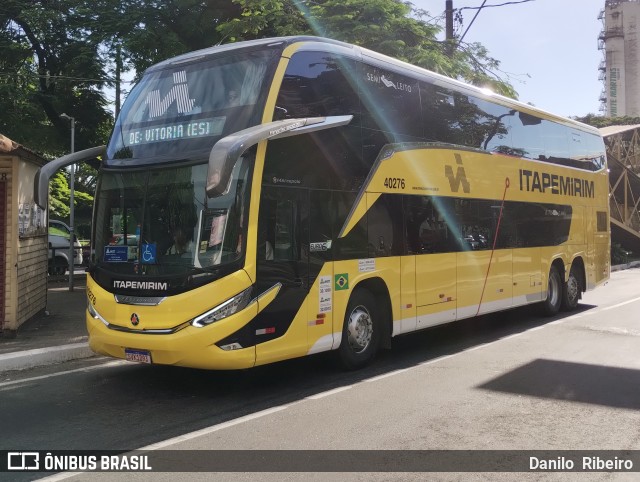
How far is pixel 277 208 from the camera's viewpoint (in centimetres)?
679

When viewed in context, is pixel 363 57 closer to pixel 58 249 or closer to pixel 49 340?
pixel 49 340

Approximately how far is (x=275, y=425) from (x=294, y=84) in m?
3.86

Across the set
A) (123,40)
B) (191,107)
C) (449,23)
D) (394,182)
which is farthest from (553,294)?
(123,40)

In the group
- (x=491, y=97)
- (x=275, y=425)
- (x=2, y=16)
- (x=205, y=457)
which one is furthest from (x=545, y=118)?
(x=2, y=16)

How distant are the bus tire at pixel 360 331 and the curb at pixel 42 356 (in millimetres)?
4157

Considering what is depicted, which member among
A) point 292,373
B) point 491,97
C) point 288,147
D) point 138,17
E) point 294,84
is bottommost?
point 292,373

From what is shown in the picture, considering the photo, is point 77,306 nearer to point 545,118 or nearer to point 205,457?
point 205,457

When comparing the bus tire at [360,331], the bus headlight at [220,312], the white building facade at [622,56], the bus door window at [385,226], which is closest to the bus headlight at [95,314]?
the bus headlight at [220,312]

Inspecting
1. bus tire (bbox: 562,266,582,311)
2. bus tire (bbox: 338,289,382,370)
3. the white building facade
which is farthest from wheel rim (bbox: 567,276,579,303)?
the white building facade

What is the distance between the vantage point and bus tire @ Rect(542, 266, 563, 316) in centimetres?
1297

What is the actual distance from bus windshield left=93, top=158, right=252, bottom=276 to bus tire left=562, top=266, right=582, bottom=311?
972cm

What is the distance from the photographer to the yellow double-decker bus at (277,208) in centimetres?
635

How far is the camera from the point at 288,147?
22.6 ft

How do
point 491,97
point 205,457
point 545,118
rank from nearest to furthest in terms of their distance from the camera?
point 205,457 → point 491,97 → point 545,118
